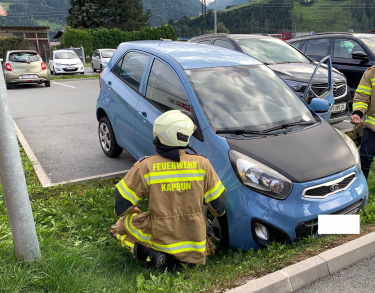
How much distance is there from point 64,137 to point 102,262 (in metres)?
4.56

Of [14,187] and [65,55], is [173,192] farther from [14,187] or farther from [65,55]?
[65,55]

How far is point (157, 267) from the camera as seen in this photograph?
294 cm

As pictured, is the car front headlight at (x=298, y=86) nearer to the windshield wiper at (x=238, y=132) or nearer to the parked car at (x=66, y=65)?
the windshield wiper at (x=238, y=132)

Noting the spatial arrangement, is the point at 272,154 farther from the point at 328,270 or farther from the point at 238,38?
the point at 238,38

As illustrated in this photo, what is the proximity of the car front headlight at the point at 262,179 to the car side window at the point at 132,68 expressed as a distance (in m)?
2.09

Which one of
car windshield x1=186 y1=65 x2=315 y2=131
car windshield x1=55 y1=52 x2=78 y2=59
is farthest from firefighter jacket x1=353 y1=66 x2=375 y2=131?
car windshield x1=55 y1=52 x2=78 y2=59

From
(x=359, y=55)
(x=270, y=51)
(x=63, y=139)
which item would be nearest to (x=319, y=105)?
(x=270, y=51)

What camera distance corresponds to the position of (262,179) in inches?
120

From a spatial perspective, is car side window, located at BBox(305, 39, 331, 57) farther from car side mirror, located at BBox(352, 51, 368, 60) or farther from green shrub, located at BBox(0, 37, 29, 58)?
green shrub, located at BBox(0, 37, 29, 58)

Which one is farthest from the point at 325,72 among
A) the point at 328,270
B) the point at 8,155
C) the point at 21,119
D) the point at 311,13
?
the point at 311,13

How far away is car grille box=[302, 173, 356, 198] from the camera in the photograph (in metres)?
3.08

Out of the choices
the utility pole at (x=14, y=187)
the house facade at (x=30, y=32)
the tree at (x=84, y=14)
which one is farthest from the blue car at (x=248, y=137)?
the house facade at (x=30, y=32)

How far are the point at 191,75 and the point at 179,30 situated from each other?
114m

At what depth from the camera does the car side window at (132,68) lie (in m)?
4.73
